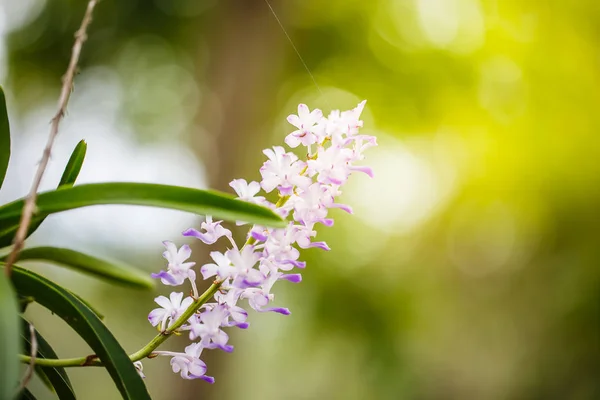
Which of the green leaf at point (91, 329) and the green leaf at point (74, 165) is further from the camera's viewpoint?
the green leaf at point (74, 165)

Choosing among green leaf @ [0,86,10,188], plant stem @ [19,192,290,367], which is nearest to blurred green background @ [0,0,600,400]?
green leaf @ [0,86,10,188]

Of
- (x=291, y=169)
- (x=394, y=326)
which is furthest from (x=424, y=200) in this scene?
(x=291, y=169)

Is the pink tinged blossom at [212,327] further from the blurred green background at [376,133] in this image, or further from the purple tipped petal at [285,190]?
the blurred green background at [376,133]

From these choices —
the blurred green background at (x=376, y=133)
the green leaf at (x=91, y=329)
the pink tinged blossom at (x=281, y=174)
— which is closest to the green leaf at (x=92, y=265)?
the green leaf at (x=91, y=329)

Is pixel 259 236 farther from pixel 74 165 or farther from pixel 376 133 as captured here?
pixel 376 133

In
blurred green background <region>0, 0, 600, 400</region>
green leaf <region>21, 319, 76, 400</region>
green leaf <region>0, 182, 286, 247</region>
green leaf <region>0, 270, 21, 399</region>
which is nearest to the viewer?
green leaf <region>0, 270, 21, 399</region>

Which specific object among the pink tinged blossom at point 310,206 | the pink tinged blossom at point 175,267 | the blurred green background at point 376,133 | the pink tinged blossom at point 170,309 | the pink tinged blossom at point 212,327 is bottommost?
the pink tinged blossom at point 212,327

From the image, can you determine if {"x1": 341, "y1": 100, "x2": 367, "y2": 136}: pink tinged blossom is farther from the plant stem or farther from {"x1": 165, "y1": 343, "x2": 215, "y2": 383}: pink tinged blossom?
{"x1": 165, "y1": 343, "x2": 215, "y2": 383}: pink tinged blossom
